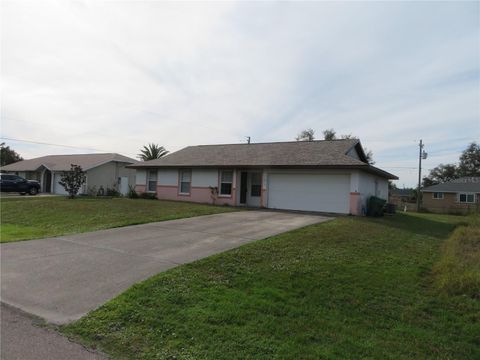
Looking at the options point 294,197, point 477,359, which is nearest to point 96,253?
point 477,359

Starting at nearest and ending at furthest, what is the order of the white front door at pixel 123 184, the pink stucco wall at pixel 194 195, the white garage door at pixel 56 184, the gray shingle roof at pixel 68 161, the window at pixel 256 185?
the window at pixel 256 185
the pink stucco wall at pixel 194 195
the gray shingle roof at pixel 68 161
the white front door at pixel 123 184
the white garage door at pixel 56 184

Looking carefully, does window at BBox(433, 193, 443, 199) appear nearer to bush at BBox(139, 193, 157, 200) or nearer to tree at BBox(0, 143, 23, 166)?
bush at BBox(139, 193, 157, 200)

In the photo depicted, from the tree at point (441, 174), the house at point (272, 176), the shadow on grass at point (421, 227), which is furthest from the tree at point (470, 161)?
the shadow on grass at point (421, 227)

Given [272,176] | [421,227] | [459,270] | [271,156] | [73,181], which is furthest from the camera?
[73,181]

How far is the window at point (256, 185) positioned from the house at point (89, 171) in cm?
1873

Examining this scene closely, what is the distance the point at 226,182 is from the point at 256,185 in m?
1.89

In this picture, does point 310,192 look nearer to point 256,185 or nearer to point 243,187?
point 256,185

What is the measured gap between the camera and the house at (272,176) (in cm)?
1701

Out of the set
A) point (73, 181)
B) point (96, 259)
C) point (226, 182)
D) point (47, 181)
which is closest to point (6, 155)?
point (47, 181)

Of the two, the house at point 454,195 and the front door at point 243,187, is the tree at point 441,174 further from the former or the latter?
the front door at point 243,187

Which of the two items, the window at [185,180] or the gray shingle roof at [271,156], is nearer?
the gray shingle roof at [271,156]

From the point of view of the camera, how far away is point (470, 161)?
209ft

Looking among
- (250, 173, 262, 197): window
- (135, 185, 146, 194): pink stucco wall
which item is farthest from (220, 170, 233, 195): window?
(135, 185, 146, 194): pink stucco wall

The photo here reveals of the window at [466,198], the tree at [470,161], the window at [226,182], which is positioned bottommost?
the window at [466,198]
